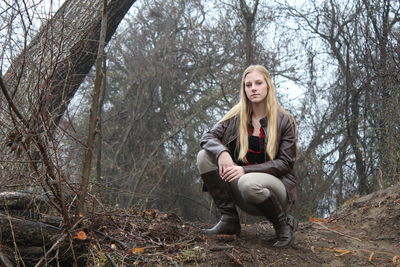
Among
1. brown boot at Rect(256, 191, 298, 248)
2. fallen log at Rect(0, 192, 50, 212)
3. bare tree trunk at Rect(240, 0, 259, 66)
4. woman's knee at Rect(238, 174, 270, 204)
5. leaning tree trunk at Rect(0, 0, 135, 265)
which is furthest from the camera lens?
bare tree trunk at Rect(240, 0, 259, 66)

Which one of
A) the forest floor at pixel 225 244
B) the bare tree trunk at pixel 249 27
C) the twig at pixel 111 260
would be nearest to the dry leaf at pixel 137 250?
the forest floor at pixel 225 244

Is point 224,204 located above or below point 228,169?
below

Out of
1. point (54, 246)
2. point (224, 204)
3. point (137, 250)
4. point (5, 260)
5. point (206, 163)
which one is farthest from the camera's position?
point (224, 204)

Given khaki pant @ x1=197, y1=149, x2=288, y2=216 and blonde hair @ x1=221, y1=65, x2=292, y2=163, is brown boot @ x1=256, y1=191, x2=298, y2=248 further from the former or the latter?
blonde hair @ x1=221, y1=65, x2=292, y2=163

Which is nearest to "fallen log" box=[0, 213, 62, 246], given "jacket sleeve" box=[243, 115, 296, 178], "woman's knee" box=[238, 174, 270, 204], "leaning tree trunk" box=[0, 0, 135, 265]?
"leaning tree trunk" box=[0, 0, 135, 265]

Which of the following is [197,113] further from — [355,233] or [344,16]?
[355,233]

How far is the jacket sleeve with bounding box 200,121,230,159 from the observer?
367 centimetres

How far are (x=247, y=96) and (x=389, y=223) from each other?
199cm

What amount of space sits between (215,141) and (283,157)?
57cm

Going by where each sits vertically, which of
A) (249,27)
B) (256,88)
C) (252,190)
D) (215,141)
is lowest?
(252,190)

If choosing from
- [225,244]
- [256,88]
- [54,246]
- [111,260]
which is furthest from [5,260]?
[256,88]

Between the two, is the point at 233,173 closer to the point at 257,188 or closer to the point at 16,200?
the point at 257,188

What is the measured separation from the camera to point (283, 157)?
142 inches

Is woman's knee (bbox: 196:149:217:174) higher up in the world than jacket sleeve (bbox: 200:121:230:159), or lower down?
lower down
